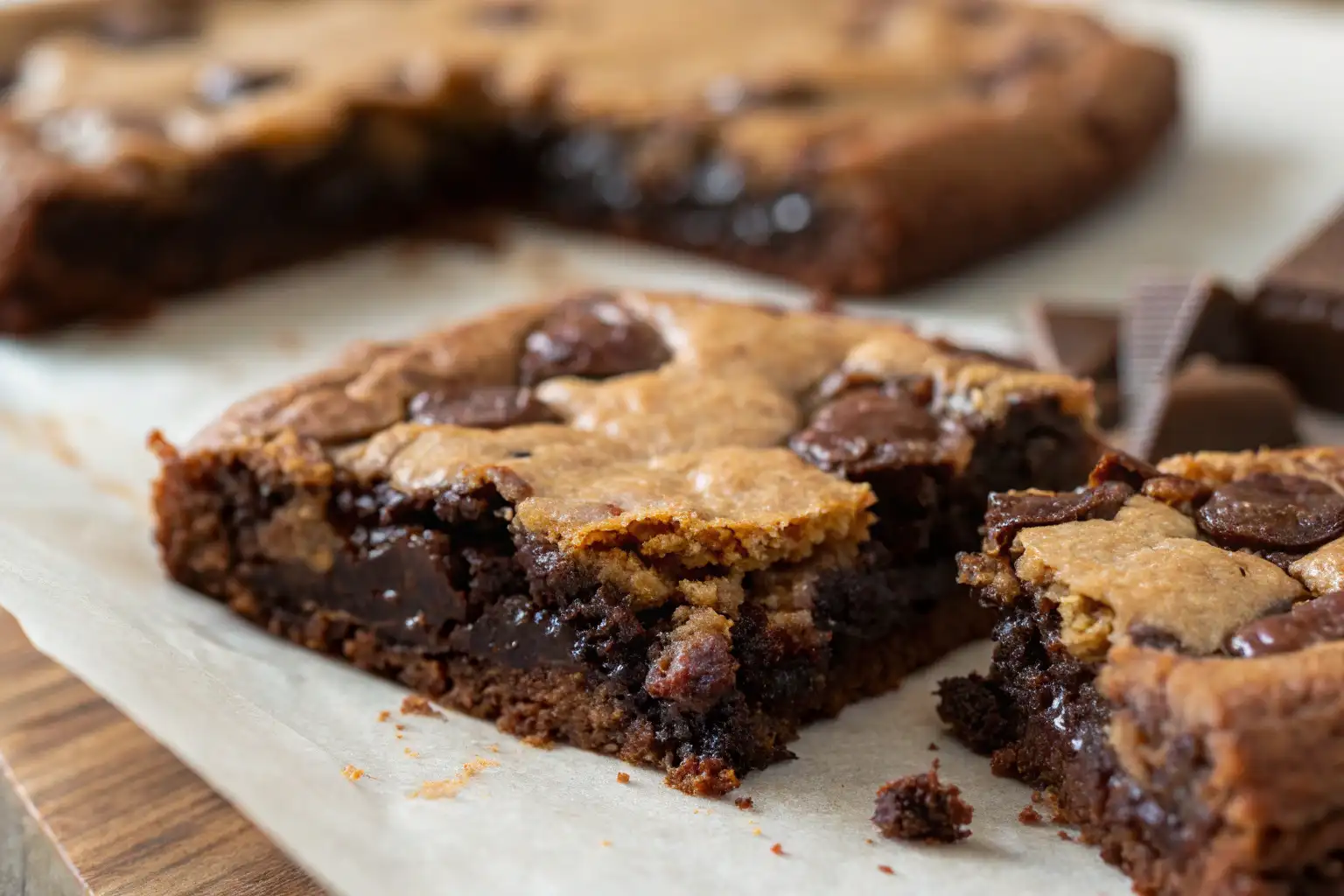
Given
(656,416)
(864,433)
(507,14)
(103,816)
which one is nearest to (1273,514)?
(864,433)

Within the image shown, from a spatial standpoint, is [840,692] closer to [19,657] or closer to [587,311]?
[587,311]

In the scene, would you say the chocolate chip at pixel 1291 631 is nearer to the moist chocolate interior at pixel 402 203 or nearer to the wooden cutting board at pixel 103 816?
the wooden cutting board at pixel 103 816

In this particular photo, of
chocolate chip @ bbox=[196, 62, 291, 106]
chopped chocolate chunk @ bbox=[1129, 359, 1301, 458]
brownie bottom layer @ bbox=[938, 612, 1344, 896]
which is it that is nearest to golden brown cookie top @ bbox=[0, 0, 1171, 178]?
chocolate chip @ bbox=[196, 62, 291, 106]

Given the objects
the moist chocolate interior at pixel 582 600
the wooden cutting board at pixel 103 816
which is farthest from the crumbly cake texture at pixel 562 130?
the wooden cutting board at pixel 103 816

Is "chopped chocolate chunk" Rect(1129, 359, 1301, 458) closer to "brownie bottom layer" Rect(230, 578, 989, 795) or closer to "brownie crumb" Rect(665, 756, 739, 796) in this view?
"brownie bottom layer" Rect(230, 578, 989, 795)

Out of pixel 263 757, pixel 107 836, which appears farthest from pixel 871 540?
pixel 107 836

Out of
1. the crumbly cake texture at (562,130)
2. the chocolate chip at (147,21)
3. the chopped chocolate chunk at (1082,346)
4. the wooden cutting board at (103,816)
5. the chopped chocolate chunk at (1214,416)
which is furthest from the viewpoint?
the chocolate chip at (147,21)

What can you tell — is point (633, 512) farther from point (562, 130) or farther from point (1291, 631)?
point (562, 130)
